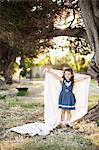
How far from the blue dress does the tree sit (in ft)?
3.07

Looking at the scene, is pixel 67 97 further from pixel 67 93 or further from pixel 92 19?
pixel 92 19

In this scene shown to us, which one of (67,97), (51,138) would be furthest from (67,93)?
(51,138)

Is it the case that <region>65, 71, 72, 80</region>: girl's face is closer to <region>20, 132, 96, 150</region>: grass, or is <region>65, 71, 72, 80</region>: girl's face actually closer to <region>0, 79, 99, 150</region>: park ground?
<region>0, 79, 99, 150</region>: park ground

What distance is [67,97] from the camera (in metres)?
8.37

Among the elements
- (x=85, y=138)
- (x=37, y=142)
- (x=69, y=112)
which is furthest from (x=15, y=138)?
(x=69, y=112)

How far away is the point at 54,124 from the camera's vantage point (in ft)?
28.0

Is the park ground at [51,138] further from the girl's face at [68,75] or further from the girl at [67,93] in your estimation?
the girl's face at [68,75]

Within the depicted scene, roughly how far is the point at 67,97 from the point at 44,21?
2.44m

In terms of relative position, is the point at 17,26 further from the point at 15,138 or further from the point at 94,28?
the point at 15,138

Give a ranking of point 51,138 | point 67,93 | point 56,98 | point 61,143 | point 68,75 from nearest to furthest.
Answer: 1. point 61,143
2. point 51,138
3. point 68,75
4. point 67,93
5. point 56,98

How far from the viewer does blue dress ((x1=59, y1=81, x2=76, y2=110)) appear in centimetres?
838

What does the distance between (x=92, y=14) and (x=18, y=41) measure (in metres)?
2.79

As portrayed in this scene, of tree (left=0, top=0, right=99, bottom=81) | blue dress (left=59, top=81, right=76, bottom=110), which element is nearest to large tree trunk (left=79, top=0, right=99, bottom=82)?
tree (left=0, top=0, right=99, bottom=81)

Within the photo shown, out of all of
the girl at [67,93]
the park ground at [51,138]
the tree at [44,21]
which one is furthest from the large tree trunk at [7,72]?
the girl at [67,93]
